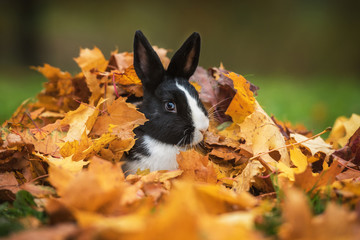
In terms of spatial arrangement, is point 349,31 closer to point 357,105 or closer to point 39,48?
point 357,105

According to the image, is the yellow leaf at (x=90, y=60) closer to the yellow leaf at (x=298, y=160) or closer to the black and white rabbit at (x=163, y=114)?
the black and white rabbit at (x=163, y=114)

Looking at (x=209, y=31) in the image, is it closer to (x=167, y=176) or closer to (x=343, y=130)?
(x=343, y=130)

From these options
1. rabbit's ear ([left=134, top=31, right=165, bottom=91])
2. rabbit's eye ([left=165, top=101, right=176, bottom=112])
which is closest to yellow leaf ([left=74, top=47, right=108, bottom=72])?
rabbit's ear ([left=134, top=31, right=165, bottom=91])

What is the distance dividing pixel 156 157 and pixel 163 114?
0.22 m

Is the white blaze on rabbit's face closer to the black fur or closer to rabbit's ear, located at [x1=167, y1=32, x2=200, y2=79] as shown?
the black fur

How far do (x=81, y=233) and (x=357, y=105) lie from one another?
424 cm

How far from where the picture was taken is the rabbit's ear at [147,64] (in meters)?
1.79

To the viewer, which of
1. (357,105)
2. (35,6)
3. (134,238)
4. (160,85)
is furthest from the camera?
(35,6)

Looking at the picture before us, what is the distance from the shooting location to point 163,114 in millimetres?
1811

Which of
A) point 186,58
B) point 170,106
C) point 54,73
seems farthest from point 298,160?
point 54,73

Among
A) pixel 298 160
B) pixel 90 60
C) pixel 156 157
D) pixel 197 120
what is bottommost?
pixel 156 157

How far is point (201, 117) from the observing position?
1751mm

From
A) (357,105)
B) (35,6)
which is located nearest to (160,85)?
(357,105)

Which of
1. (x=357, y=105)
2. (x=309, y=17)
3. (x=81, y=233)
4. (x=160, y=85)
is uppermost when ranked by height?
(x=309, y=17)
